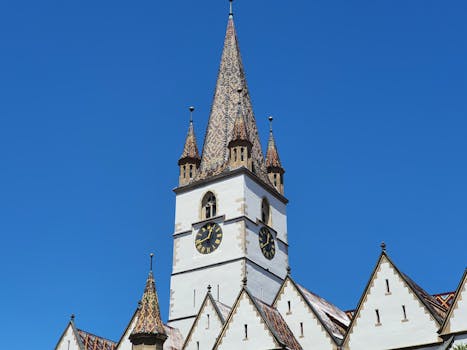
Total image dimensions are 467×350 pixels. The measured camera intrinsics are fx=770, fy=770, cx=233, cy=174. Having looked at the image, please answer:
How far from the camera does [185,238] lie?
49.3 meters

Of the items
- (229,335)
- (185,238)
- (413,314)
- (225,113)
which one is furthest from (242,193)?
(413,314)

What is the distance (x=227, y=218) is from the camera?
1892 inches

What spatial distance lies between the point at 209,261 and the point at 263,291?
3.78 meters

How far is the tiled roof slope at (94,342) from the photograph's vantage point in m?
43.7

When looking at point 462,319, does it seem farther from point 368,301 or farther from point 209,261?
point 209,261

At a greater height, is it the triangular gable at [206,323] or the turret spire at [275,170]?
the turret spire at [275,170]

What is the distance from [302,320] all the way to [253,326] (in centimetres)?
266

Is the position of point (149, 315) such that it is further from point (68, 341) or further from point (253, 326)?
point (68, 341)

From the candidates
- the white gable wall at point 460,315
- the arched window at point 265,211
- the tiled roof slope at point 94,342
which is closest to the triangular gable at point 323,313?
the white gable wall at point 460,315

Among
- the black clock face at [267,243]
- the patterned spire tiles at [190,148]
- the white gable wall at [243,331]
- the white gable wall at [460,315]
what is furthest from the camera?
the patterned spire tiles at [190,148]

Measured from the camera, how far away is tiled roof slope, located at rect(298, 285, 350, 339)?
124 ft

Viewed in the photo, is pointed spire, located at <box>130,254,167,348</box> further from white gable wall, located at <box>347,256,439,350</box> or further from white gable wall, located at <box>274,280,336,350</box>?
white gable wall, located at <box>347,256,439,350</box>

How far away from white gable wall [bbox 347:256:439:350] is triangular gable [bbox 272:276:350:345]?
1748mm

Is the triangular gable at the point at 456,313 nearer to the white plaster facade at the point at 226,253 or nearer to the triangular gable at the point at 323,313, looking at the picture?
the triangular gable at the point at 323,313
